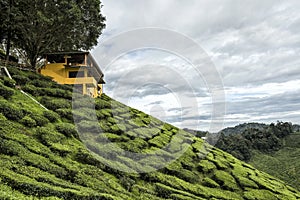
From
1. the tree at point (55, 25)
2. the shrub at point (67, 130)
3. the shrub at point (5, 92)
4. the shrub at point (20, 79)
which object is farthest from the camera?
the tree at point (55, 25)

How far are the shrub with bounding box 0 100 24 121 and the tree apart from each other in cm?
1333

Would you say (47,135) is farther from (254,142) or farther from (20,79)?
(254,142)

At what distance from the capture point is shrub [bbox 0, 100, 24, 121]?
17052 millimetres

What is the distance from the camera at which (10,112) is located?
17266mm

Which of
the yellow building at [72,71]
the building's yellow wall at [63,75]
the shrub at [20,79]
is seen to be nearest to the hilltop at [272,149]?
the building's yellow wall at [63,75]

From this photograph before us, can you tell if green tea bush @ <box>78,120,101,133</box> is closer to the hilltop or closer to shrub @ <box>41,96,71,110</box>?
shrub @ <box>41,96,71,110</box>

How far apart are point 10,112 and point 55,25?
1642 cm

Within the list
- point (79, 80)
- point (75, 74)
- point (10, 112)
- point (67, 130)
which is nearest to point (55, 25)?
point (75, 74)

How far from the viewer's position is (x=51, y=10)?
30.0m

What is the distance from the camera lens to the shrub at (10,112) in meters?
17.1

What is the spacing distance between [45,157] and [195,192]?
9.75m

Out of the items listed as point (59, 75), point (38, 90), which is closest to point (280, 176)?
point (59, 75)

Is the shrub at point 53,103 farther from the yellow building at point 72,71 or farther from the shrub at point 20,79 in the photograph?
the yellow building at point 72,71

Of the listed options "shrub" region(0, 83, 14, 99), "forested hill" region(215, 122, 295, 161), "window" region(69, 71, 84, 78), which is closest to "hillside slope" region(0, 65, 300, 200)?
"shrub" region(0, 83, 14, 99)
